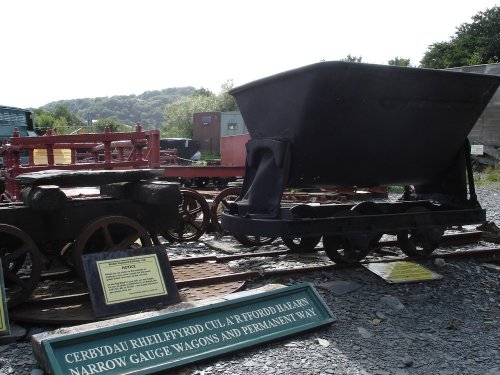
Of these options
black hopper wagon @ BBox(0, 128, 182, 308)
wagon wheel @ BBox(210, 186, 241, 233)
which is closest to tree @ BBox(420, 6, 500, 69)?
wagon wheel @ BBox(210, 186, 241, 233)

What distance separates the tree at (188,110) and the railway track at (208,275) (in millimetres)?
69321

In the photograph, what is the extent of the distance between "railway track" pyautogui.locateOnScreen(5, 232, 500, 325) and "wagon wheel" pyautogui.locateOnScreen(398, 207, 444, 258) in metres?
0.11

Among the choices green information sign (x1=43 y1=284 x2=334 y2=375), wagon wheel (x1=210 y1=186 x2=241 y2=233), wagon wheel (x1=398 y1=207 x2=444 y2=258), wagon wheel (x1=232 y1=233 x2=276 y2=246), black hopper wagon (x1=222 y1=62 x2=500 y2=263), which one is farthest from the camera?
wagon wheel (x1=210 y1=186 x2=241 y2=233)

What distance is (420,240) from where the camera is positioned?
6.21 meters

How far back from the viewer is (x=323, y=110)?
15.6ft

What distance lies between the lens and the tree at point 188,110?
75625 mm

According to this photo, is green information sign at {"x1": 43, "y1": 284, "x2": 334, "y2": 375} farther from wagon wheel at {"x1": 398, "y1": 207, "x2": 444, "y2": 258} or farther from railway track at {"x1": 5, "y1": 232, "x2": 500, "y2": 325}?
wagon wheel at {"x1": 398, "y1": 207, "x2": 444, "y2": 258}

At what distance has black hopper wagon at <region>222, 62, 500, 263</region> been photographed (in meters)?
4.78

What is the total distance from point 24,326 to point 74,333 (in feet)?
3.20

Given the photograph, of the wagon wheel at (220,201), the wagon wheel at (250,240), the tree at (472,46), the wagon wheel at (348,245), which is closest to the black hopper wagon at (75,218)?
the wagon wheel at (348,245)

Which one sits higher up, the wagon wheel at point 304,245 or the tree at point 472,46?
the tree at point 472,46

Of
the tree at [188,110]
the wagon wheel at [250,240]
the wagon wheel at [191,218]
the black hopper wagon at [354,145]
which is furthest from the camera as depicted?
the tree at [188,110]

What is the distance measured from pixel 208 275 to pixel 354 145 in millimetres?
1993

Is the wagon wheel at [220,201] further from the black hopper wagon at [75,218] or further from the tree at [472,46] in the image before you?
the tree at [472,46]
